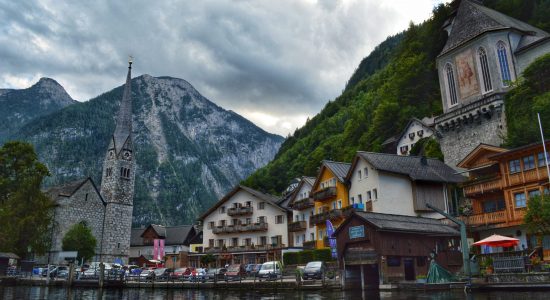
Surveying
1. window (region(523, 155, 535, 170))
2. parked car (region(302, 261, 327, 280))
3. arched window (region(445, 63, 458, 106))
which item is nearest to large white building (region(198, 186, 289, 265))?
parked car (region(302, 261, 327, 280))

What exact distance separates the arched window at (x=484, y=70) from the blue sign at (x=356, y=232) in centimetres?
2954

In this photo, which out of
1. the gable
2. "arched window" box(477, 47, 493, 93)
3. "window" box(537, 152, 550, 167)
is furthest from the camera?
"arched window" box(477, 47, 493, 93)

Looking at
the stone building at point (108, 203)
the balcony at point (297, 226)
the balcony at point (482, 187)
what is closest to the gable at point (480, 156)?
the balcony at point (482, 187)

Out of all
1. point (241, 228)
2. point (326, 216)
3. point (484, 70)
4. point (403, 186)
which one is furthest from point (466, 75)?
point (241, 228)

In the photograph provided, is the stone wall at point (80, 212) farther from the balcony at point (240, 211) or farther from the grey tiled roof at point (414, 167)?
the grey tiled roof at point (414, 167)

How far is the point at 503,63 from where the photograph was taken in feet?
186

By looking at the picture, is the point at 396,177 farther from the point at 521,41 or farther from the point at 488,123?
the point at 521,41

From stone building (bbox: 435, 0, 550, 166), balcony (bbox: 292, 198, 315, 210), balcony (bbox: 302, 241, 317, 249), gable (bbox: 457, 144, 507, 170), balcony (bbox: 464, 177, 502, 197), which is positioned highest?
stone building (bbox: 435, 0, 550, 166)

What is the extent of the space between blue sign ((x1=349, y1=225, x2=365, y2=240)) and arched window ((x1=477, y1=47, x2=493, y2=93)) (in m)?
29.5

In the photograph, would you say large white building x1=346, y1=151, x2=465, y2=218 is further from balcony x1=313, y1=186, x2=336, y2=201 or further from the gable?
balcony x1=313, y1=186, x2=336, y2=201

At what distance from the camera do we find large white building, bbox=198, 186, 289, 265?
2773 inches

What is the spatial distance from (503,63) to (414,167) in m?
17.2

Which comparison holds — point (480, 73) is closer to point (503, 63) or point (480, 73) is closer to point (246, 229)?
point (503, 63)

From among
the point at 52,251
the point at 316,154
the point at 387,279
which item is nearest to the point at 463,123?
the point at 387,279
